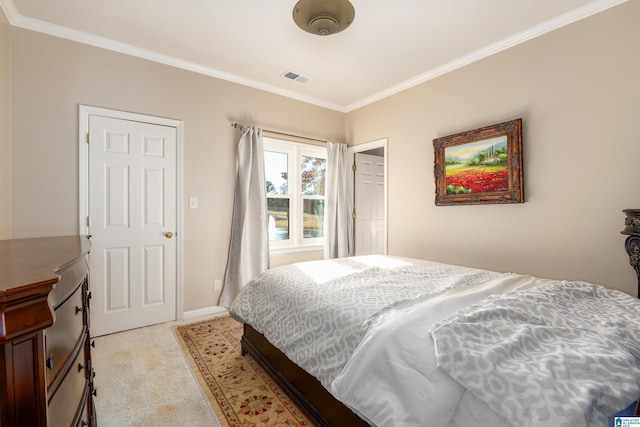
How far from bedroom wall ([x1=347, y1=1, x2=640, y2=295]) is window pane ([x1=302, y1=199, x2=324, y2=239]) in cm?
153

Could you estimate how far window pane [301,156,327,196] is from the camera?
424 cm

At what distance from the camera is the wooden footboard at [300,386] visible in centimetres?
146

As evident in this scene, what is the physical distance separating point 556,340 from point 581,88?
228 cm

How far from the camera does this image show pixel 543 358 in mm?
958

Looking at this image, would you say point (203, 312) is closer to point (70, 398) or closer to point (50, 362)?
point (70, 398)

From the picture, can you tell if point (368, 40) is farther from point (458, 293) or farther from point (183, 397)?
point (183, 397)

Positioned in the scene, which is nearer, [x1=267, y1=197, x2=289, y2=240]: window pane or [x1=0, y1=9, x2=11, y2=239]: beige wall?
[x1=0, y1=9, x2=11, y2=239]: beige wall

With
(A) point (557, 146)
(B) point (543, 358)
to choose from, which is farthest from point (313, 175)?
(B) point (543, 358)

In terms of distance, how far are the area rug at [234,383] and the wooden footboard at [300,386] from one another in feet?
0.22

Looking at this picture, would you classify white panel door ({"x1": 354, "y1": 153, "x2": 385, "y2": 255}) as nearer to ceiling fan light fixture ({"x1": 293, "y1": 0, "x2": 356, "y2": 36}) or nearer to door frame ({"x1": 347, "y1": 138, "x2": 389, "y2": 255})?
door frame ({"x1": 347, "y1": 138, "x2": 389, "y2": 255})

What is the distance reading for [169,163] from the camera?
3.12 m

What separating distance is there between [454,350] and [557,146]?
92.1 inches

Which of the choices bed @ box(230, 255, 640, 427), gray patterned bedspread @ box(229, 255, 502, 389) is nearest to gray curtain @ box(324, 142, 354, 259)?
gray patterned bedspread @ box(229, 255, 502, 389)

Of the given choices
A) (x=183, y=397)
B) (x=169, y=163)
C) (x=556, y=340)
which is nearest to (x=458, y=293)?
(x=556, y=340)
